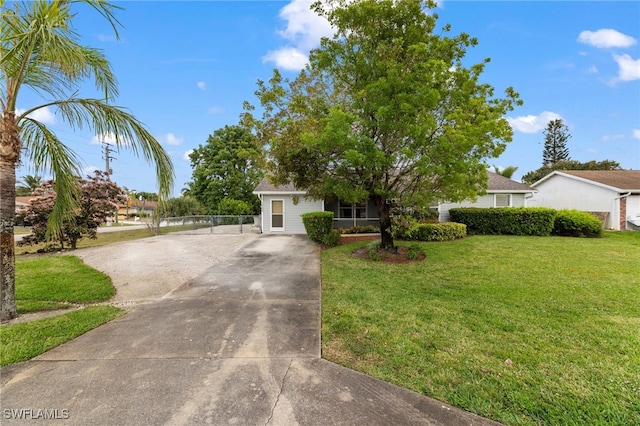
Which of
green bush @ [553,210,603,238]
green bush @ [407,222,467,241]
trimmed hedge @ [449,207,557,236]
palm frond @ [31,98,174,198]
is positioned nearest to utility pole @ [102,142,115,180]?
palm frond @ [31,98,174,198]

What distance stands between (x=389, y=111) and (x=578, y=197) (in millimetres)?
17898

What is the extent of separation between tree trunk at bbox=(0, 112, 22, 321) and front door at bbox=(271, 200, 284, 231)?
11.3 m

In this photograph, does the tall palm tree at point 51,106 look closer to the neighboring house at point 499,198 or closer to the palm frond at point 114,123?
the palm frond at point 114,123

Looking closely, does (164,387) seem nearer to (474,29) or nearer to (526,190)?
(474,29)

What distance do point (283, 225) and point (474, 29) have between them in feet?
37.7

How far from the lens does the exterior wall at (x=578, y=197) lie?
15.4 meters

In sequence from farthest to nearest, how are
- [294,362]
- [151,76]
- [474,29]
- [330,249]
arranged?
[330,249] → [151,76] → [474,29] → [294,362]

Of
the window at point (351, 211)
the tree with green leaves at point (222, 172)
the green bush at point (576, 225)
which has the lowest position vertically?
the green bush at point (576, 225)

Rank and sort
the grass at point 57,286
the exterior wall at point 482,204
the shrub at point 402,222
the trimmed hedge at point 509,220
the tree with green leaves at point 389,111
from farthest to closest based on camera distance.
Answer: the exterior wall at point 482,204, the trimmed hedge at point 509,220, the shrub at point 402,222, the tree with green leaves at point 389,111, the grass at point 57,286

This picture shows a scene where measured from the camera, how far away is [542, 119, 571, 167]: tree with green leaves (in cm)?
4031

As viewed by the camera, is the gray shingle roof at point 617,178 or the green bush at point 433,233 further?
the gray shingle roof at point 617,178

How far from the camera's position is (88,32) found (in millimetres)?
4383

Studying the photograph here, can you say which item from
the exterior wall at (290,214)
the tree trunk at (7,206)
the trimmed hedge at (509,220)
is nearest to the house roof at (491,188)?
the exterior wall at (290,214)

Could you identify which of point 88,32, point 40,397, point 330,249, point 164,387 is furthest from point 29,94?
point 330,249
